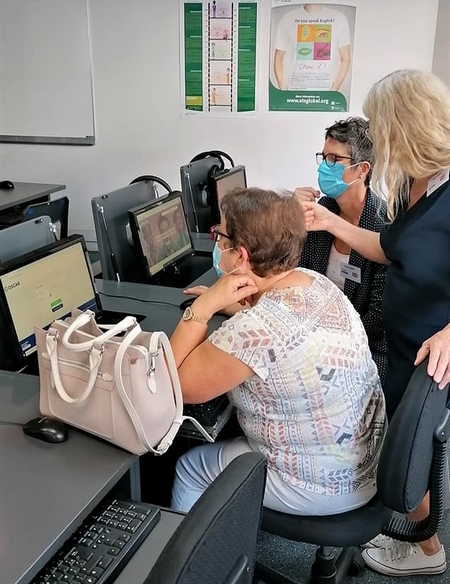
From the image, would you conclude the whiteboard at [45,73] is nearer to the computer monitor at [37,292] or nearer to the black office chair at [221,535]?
the computer monitor at [37,292]

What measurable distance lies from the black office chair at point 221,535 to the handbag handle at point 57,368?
434 mm

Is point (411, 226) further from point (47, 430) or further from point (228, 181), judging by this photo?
point (228, 181)

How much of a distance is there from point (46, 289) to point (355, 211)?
1137 mm

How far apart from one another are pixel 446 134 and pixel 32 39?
383 centimetres

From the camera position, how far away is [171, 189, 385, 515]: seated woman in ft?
4.26

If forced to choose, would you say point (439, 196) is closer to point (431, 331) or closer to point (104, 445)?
point (431, 331)

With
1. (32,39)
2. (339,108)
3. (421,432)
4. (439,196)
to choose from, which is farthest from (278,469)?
(32,39)

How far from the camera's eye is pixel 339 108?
4.18 metres

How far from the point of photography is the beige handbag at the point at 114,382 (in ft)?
3.84

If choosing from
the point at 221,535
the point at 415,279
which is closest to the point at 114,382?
the point at 221,535

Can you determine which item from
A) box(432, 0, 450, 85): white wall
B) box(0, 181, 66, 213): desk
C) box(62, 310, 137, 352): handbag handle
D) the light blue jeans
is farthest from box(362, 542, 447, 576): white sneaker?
box(0, 181, 66, 213): desk

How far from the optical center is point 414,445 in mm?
1241

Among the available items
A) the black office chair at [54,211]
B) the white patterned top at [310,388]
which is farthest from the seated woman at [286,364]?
the black office chair at [54,211]

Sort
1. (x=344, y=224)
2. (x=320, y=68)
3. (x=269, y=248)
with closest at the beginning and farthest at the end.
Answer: (x=269, y=248) → (x=344, y=224) → (x=320, y=68)
